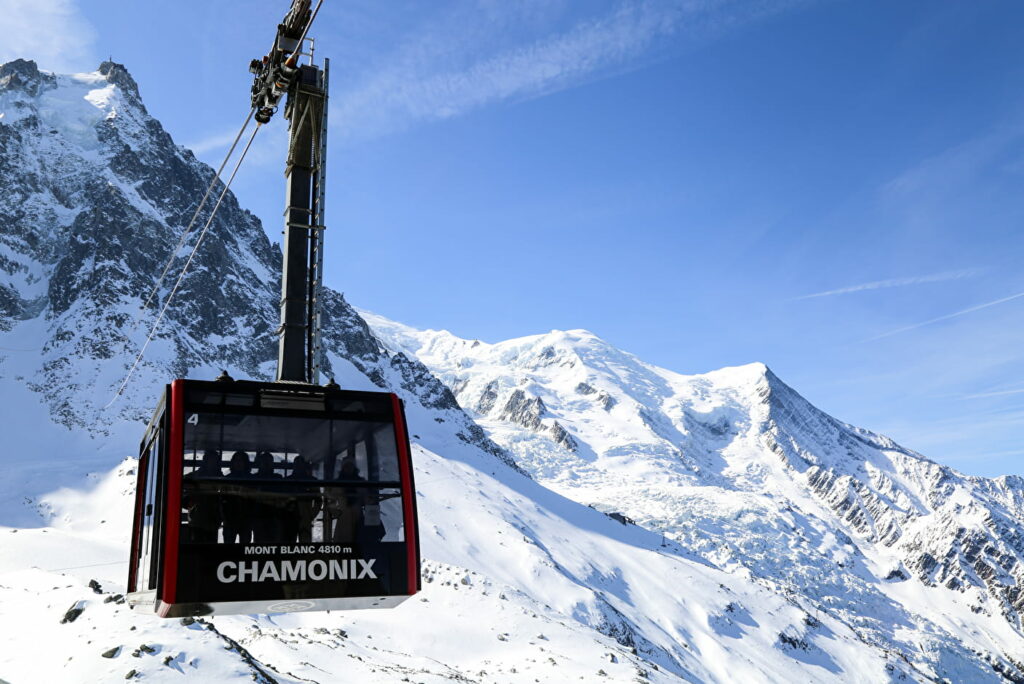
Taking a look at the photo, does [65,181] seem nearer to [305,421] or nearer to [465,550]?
[465,550]

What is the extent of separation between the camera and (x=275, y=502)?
413 inches

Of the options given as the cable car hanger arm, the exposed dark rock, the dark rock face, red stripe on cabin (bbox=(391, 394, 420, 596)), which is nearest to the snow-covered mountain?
the exposed dark rock

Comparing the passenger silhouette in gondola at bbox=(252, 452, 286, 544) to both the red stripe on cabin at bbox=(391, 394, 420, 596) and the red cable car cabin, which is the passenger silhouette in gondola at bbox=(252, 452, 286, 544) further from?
the red stripe on cabin at bbox=(391, 394, 420, 596)

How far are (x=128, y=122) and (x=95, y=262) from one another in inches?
1745

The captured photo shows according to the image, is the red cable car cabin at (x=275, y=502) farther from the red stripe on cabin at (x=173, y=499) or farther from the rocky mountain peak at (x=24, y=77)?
the rocky mountain peak at (x=24, y=77)

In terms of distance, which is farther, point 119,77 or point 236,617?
point 119,77

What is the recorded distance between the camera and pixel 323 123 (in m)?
14.4

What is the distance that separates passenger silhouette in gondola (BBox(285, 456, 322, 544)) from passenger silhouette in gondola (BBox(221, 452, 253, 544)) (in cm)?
52


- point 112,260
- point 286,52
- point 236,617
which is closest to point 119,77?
point 112,260

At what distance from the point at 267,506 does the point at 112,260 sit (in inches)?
4219

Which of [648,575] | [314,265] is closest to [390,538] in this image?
[314,265]

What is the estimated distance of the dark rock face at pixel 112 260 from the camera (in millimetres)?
88562

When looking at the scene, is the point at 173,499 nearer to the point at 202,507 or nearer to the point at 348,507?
the point at 202,507

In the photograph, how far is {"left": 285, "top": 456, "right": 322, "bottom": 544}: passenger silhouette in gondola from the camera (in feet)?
34.3
